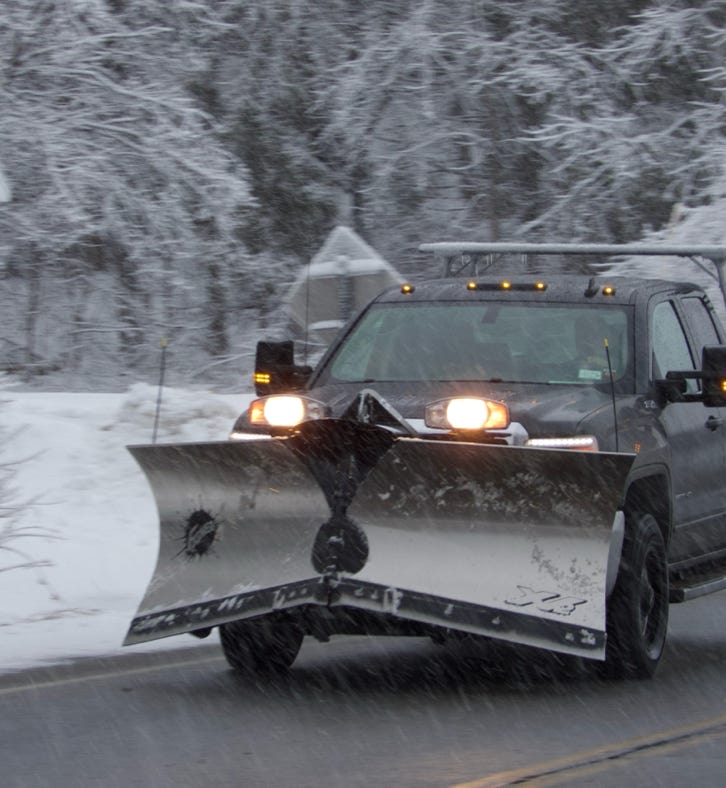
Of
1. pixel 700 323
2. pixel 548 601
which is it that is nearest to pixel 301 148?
pixel 700 323

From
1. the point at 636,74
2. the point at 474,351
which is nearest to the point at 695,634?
the point at 474,351

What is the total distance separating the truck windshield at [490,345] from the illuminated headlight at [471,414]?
0.92 meters

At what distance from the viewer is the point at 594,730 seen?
6.80 metres

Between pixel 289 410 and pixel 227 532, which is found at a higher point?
pixel 289 410

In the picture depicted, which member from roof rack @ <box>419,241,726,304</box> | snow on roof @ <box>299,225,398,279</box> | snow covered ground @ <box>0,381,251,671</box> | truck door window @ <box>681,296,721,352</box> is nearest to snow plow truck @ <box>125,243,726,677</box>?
truck door window @ <box>681,296,721,352</box>

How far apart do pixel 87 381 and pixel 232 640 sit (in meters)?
13.3

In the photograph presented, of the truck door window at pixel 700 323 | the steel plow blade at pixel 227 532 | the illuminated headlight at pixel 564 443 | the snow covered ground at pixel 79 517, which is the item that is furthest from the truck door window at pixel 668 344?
the snow covered ground at pixel 79 517

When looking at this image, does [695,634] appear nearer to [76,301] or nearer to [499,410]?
A: [499,410]

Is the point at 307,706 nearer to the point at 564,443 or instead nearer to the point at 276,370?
the point at 564,443

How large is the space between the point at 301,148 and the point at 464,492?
15150 millimetres

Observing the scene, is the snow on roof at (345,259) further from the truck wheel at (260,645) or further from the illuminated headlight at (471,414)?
the illuminated headlight at (471,414)

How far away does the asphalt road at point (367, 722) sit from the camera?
607 centimetres

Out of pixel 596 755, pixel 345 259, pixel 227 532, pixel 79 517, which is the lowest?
pixel 79 517

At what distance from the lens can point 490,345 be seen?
863 cm
